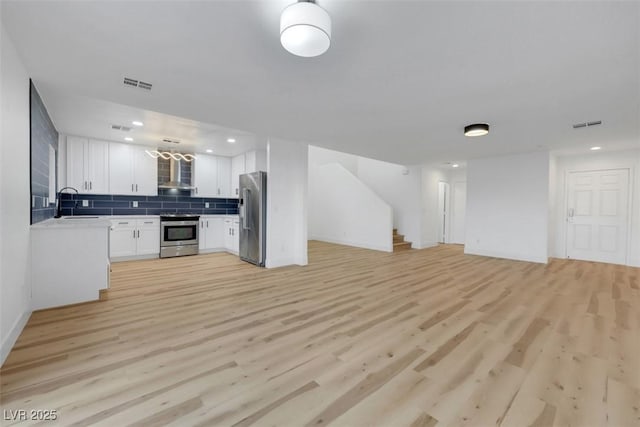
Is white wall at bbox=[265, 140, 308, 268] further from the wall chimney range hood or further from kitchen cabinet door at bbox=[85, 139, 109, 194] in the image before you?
kitchen cabinet door at bbox=[85, 139, 109, 194]

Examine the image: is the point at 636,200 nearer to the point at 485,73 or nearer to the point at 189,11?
the point at 485,73

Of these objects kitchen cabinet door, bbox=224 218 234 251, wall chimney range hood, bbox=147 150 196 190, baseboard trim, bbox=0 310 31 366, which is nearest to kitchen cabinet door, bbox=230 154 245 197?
kitchen cabinet door, bbox=224 218 234 251

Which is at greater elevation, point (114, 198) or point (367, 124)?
point (367, 124)

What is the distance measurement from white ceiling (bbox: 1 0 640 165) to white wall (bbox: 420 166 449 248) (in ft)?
12.3

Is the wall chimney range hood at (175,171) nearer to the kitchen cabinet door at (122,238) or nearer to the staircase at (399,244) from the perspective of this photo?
the kitchen cabinet door at (122,238)

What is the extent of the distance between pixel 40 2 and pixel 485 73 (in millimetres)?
3539

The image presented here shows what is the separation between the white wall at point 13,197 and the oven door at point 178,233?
10.5 ft

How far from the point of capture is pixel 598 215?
602 centimetres

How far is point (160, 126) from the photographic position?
4.45m

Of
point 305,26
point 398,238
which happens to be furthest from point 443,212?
point 305,26

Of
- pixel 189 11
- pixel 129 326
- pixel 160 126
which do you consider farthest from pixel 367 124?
pixel 129 326

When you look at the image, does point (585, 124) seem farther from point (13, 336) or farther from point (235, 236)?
point (13, 336)

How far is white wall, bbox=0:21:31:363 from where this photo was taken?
6.70 feet

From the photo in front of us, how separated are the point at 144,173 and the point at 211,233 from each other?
2.00 meters
